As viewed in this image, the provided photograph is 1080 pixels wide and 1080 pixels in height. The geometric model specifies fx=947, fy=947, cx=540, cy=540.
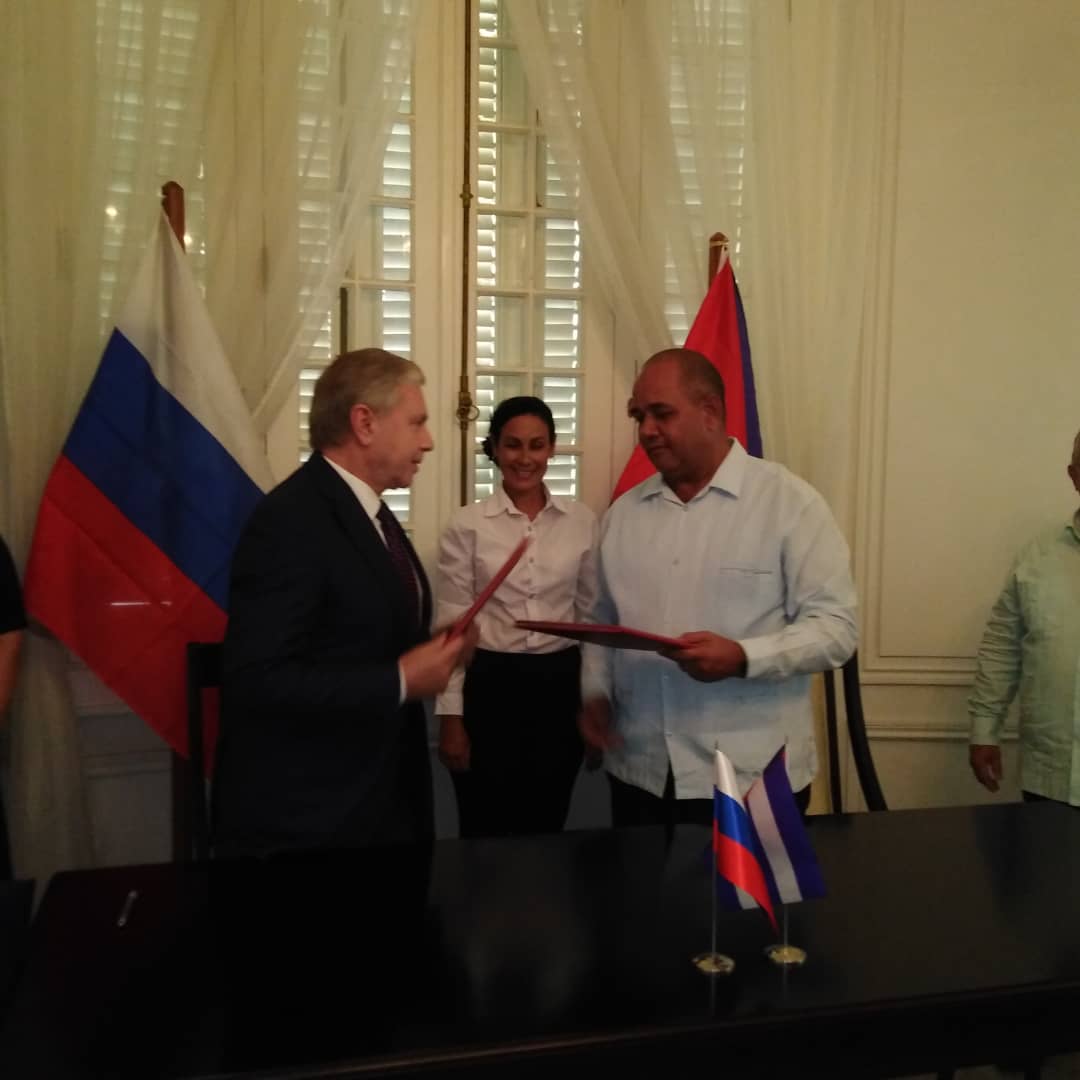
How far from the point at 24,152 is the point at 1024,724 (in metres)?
2.96

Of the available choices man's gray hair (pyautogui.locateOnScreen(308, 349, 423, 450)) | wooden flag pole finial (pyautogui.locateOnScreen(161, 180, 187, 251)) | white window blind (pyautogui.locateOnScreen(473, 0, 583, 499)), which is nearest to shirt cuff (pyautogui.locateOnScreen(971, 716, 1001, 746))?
white window blind (pyautogui.locateOnScreen(473, 0, 583, 499))

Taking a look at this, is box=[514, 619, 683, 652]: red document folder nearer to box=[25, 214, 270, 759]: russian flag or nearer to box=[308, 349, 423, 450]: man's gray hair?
box=[308, 349, 423, 450]: man's gray hair

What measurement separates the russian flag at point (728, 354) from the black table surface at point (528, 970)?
144cm

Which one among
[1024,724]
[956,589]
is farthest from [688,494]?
[956,589]

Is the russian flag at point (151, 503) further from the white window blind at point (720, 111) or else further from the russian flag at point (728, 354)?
the white window blind at point (720, 111)

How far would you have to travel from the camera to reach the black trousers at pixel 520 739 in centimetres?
243

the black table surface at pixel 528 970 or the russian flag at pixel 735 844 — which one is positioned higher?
the russian flag at pixel 735 844

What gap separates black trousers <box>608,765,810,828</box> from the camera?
6.15 feet

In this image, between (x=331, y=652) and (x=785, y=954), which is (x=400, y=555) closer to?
(x=331, y=652)

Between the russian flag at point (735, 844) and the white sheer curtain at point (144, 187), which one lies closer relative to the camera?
the russian flag at point (735, 844)

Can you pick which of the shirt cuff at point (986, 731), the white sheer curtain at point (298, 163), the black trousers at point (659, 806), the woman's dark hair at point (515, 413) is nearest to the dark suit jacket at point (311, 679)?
the black trousers at point (659, 806)

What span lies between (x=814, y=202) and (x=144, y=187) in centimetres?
194

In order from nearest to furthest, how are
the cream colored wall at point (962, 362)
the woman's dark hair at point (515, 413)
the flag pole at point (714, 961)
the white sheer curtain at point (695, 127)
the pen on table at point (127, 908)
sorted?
1. the flag pole at point (714, 961)
2. the pen on table at point (127, 908)
3. the woman's dark hair at point (515, 413)
4. the white sheer curtain at point (695, 127)
5. the cream colored wall at point (962, 362)

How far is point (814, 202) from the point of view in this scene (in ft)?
9.61
